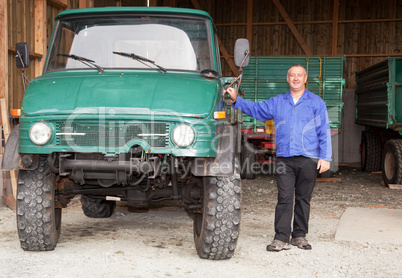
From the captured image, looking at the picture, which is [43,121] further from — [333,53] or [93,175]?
[333,53]

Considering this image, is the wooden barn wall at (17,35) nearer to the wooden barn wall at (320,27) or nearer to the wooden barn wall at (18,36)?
the wooden barn wall at (18,36)

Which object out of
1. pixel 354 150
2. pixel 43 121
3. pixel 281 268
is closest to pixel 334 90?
pixel 354 150

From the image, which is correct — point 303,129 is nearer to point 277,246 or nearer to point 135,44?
point 277,246

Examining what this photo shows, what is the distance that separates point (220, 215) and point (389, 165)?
23.9 ft

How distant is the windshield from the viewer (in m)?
4.82

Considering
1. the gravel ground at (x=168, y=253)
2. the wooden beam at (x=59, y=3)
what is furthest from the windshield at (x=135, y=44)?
the wooden beam at (x=59, y=3)

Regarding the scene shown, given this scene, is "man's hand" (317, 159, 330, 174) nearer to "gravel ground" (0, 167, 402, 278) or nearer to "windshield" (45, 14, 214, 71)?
"gravel ground" (0, 167, 402, 278)

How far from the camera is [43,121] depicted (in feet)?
13.4

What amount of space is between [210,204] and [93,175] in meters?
1.03

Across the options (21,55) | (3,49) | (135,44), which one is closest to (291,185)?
(135,44)

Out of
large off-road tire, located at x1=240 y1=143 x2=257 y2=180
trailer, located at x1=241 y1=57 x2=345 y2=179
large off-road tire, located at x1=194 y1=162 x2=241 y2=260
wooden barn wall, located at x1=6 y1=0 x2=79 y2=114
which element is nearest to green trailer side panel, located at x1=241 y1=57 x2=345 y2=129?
trailer, located at x1=241 y1=57 x2=345 y2=179

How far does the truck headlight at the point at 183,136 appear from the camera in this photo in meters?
3.94

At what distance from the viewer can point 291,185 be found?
4934 millimetres

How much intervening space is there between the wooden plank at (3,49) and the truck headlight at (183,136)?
434 centimetres
